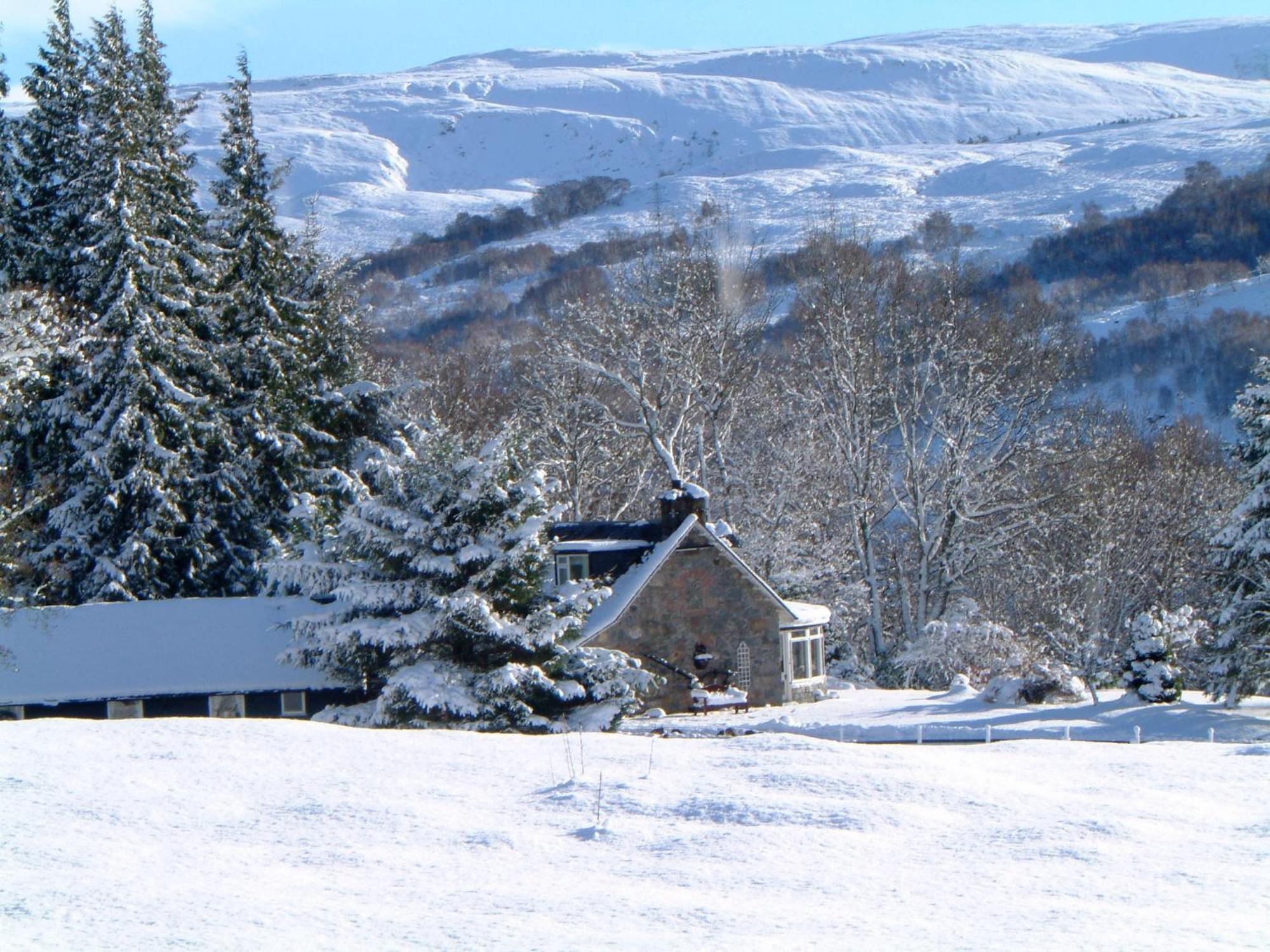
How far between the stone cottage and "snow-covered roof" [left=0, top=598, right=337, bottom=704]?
7.28 m

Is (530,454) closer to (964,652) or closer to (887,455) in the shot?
(964,652)

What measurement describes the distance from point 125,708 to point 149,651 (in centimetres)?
135

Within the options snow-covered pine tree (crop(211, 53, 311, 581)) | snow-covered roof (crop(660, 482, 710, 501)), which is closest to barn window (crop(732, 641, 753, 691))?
snow-covered roof (crop(660, 482, 710, 501))

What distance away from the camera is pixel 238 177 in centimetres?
3884

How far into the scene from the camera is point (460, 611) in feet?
82.7

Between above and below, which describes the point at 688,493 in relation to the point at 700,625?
above

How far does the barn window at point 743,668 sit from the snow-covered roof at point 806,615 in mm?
1362

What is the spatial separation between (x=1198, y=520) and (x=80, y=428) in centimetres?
3452

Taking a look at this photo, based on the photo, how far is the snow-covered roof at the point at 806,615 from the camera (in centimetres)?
3494

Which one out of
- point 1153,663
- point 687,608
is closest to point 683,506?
point 687,608

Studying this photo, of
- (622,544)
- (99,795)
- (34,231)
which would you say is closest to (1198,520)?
(622,544)

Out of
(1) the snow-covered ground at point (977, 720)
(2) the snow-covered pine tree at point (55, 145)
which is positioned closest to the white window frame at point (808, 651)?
(1) the snow-covered ground at point (977, 720)

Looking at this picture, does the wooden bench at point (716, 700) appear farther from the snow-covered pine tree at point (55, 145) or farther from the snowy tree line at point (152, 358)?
the snow-covered pine tree at point (55, 145)

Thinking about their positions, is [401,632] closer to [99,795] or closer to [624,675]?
[624,675]
